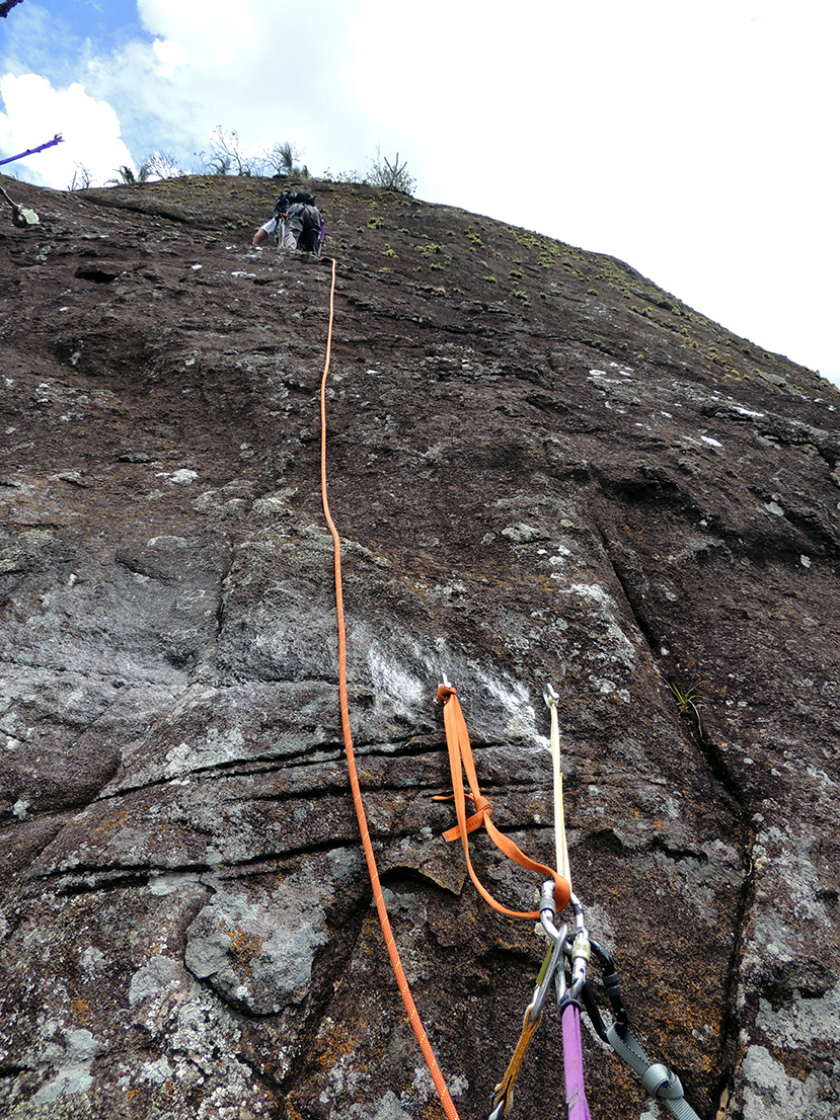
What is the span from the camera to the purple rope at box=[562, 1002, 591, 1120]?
3.59 ft

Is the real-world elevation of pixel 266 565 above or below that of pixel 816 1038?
above

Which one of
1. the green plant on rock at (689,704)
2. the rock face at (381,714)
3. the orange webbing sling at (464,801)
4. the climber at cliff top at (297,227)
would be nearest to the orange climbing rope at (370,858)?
the rock face at (381,714)

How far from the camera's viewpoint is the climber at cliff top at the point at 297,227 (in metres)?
8.28

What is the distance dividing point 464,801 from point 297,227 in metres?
8.48

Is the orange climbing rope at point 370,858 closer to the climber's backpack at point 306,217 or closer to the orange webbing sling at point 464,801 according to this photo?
the orange webbing sling at point 464,801

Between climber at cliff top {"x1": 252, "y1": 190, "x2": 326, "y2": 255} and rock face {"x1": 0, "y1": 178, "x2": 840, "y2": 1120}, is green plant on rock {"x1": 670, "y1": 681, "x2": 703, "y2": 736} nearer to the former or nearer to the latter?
rock face {"x1": 0, "y1": 178, "x2": 840, "y2": 1120}

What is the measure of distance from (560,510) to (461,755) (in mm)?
1852

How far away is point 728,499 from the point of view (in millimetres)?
4062

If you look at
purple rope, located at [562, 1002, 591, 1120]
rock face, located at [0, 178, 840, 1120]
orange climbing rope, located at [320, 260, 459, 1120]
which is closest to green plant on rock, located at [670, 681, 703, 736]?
rock face, located at [0, 178, 840, 1120]

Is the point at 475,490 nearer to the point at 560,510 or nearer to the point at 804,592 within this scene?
the point at 560,510

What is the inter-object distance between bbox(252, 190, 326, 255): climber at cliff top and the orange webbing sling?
7.83 meters

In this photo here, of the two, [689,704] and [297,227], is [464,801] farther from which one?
[297,227]

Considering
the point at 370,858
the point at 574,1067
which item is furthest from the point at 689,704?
the point at 574,1067

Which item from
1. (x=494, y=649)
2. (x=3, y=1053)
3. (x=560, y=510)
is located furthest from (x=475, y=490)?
(x=3, y=1053)
